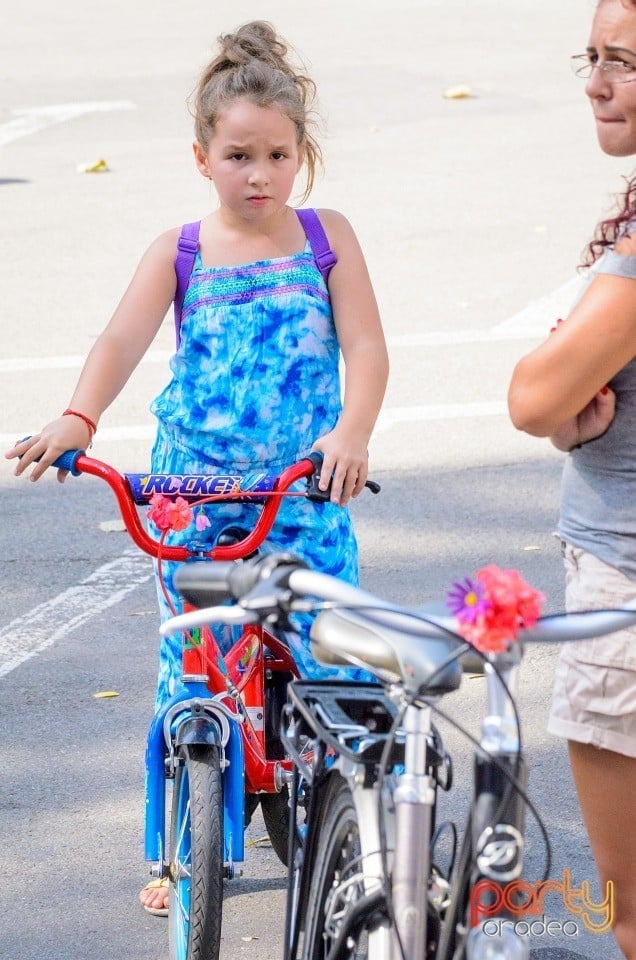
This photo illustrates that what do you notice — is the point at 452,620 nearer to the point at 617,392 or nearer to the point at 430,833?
the point at 430,833

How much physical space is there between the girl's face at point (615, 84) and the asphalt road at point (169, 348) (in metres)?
0.30

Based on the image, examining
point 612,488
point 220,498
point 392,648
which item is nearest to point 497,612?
point 392,648

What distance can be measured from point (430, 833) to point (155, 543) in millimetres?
1149

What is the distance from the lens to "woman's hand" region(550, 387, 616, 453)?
2.46 meters

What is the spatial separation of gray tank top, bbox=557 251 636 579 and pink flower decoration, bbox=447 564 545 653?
67 centimetres

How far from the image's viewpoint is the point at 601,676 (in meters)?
2.57

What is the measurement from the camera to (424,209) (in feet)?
37.3

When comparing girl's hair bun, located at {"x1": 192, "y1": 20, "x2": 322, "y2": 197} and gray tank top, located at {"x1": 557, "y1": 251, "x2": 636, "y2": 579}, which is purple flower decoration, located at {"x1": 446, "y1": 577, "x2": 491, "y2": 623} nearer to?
gray tank top, located at {"x1": 557, "y1": 251, "x2": 636, "y2": 579}

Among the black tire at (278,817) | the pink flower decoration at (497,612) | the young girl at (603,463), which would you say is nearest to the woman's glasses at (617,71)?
the young girl at (603,463)

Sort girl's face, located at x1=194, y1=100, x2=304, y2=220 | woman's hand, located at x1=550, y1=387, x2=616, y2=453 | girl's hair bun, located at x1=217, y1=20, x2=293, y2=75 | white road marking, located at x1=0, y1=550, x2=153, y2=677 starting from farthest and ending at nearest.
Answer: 1. white road marking, located at x1=0, y1=550, x2=153, y2=677
2. girl's hair bun, located at x1=217, y1=20, x2=293, y2=75
3. girl's face, located at x1=194, y1=100, x2=304, y2=220
4. woman's hand, located at x1=550, y1=387, x2=616, y2=453

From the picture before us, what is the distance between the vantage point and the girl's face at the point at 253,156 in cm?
328

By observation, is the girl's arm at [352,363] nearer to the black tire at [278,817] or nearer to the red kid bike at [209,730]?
the red kid bike at [209,730]

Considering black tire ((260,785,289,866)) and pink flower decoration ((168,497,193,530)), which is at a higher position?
pink flower decoration ((168,497,193,530))

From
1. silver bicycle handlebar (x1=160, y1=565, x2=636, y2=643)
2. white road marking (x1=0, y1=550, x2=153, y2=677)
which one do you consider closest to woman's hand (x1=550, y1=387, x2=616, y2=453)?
silver bicycle handlebar (x1=160, y1=565, x2=636, y2=643)
